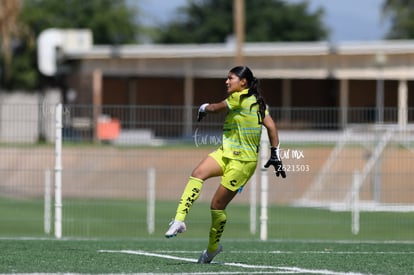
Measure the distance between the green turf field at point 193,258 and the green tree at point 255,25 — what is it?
3152 inches

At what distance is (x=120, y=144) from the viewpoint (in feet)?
87.2

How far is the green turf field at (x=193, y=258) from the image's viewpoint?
12.8 m

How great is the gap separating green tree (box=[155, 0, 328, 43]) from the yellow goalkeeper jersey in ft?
275

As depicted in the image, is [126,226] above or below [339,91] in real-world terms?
below

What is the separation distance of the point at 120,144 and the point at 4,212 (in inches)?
143

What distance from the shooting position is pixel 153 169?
24094 mm

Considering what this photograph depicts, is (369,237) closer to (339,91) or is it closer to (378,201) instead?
(378,201)

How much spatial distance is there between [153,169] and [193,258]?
9.60 metres

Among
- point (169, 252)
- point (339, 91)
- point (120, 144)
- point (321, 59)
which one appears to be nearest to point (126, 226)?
point (120, 144)

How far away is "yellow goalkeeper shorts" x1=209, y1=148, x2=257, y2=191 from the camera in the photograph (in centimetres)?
1314

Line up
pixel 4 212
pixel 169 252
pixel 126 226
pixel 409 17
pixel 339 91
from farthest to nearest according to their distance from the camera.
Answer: pixel 409 17, pixel 339 91, pixel 4 212, pixel 126 226, pixel 169 252

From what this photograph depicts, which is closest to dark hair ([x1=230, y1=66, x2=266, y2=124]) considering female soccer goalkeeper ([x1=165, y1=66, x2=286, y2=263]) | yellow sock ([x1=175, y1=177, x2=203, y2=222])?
female soccer goalkeeper ([x1=165, y1=66, x2=286, y2=263])

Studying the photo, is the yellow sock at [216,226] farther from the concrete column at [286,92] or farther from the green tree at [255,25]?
the green tree at [255,25]

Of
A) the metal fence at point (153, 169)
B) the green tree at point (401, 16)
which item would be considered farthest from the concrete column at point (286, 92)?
the green tree at point (401, 16)
